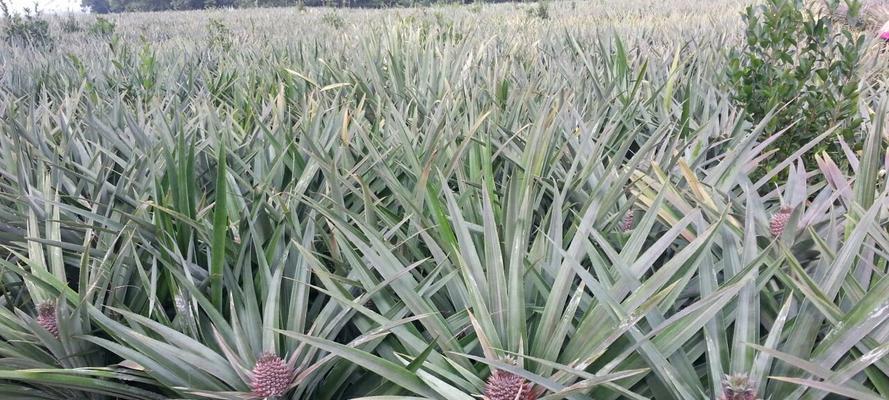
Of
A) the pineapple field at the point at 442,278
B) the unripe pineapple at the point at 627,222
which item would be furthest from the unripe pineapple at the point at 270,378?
the unripe pineapple at the point at 627,222

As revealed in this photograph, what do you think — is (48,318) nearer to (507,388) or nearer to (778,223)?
(507,388)

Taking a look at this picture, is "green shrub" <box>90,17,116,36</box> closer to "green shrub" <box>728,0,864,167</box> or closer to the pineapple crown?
"green shrub" <box>728,0,864,167</box>

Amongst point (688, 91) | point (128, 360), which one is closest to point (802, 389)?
point (128, 360)

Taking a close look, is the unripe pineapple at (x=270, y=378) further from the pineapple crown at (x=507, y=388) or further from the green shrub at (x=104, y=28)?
the green shrub at (x=104, y=28)

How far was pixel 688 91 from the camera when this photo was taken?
158 centimetres

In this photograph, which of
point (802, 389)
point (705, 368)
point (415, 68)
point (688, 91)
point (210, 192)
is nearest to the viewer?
point (802, 389)

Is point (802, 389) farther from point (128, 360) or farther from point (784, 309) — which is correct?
point (128, 360)

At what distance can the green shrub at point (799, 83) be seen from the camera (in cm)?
135

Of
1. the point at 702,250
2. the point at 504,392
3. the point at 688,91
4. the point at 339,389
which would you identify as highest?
the point at 688,91

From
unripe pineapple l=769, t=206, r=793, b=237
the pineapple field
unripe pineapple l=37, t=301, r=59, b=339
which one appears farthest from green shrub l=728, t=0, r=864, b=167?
unripe pineapple l=37, t=301, r=59, b=339

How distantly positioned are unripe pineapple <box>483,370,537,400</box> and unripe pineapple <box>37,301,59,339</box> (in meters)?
0.57

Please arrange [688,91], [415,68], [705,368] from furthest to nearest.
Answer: [415,68] → [688,91] → [705,368]

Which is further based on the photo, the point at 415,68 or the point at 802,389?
the point at 415,68

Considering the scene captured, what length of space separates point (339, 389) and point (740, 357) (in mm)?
481
